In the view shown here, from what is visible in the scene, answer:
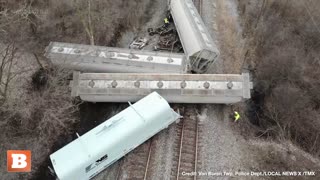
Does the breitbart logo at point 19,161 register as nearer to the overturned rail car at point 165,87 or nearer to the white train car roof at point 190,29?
the overturned rail car at point 165,87

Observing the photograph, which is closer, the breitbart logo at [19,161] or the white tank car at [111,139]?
the white tank car at [111,139]

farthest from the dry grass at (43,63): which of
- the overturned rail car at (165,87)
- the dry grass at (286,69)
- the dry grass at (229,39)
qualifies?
the dry grass at (286,69)

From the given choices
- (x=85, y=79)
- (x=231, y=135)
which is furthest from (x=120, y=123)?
(x=231, y=135)

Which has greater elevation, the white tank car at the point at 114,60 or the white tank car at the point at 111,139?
the white tank car at the point at 114,60

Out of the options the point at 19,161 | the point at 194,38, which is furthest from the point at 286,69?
the point at 19,161

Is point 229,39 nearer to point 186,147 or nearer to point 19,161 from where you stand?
point 186,147

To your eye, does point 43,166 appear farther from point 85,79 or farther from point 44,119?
point 85,79
